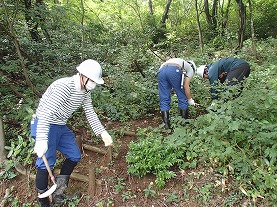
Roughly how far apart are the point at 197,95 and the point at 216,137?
100 inches

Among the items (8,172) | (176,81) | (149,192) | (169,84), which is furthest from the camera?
(169,84)

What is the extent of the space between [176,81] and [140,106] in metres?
1.50

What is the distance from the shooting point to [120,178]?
3.57 meters

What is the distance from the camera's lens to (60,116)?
296 centimetres

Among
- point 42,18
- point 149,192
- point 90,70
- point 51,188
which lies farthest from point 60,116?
point 42,18

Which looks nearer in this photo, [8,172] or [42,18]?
[8,172]

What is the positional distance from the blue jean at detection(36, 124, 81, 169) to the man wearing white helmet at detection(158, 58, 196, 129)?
199 centimetres

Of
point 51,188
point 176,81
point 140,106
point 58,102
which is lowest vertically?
point 51,188

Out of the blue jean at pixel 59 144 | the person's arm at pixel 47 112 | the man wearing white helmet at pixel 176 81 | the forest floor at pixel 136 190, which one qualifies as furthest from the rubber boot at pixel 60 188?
the man wearing white helmet at pixel 176 81

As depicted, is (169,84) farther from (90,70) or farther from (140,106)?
(90,70)

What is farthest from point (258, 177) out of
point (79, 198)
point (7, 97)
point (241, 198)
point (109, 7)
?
point (109, 7)

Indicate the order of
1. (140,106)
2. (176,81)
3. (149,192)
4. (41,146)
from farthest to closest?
(140,106)
(176,81)
(149,192)
(41,146)

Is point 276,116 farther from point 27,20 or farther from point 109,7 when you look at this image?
point 109,7

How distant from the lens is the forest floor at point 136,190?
3.06 meters
